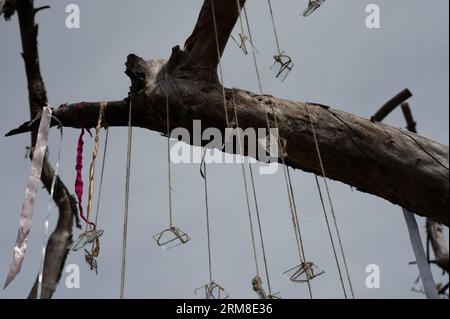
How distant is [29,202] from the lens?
2.82 metres

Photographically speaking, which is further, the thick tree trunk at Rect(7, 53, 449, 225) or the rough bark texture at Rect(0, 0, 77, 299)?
the rough bark texture at Rect(0, 0, 77, 299)

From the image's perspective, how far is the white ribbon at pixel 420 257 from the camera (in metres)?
2.46

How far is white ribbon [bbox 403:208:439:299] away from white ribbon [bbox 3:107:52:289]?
1.85 metres

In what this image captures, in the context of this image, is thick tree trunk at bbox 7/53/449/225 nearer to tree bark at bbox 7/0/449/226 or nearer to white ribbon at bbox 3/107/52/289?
tree bark at bbox 7/0/449/226

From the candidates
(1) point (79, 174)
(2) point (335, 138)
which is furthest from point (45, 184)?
(2) point (335, 138)

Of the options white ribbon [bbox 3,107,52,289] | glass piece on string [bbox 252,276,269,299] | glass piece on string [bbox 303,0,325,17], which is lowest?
glass piece on string [bbox 252,276,269,299]

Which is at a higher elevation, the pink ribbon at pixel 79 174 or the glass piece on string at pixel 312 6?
the glass piece on string at pixel 312 6

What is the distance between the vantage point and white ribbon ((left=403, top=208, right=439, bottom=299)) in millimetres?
2455

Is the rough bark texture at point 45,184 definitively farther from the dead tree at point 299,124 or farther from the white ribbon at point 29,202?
the dead tree at point 299,124

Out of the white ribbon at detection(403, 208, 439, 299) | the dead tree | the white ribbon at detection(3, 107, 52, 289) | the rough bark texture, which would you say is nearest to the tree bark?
the dead tree

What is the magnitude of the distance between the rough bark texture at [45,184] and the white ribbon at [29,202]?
1157 mm

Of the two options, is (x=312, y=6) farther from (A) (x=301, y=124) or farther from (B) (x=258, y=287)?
(B) (x=258, y=287)

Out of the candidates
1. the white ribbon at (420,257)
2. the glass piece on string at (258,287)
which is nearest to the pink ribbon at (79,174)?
the glass piece on string at (258,287)

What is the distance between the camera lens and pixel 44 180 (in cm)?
512
